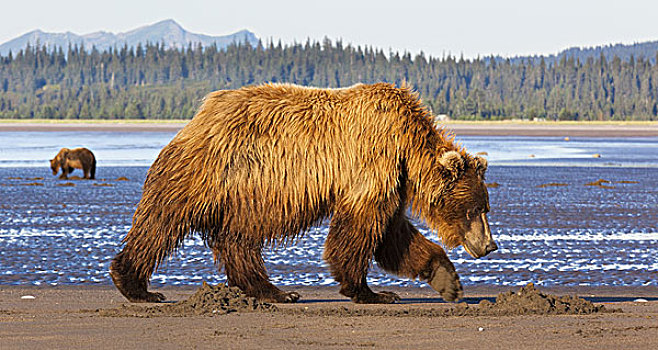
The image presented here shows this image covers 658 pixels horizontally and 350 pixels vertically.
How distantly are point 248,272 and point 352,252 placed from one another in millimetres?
879

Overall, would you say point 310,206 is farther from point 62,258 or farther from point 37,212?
point 37,212

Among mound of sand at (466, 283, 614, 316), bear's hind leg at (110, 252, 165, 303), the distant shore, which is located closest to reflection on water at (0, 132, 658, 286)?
bear's hind leg at (110, 252, 165, 303)

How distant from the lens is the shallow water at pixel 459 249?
9516mm

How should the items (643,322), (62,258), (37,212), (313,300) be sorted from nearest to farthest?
1. (643,322)
2. (313,300)
3. (62,258)
4. (37,212)

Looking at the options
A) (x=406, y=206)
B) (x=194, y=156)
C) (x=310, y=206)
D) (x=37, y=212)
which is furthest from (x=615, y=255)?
(x=37, y=212)

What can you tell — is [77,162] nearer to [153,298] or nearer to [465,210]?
[153,298]

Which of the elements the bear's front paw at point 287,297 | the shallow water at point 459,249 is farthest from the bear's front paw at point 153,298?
the shallow water at point 459,249

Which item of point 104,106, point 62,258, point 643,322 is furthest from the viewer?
point 104,106

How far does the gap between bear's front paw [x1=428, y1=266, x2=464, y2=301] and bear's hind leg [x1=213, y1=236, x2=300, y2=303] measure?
1.11 m

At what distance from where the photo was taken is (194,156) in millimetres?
7465

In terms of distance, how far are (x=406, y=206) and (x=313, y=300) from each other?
1069 millimetres

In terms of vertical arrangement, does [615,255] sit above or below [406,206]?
below

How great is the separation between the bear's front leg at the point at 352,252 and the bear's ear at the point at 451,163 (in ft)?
2.31

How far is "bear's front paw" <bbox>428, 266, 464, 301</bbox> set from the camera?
776 cm
